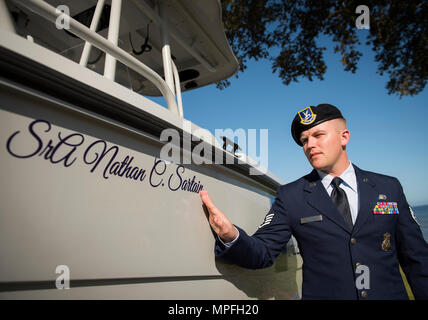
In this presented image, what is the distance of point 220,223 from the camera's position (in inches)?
45.9

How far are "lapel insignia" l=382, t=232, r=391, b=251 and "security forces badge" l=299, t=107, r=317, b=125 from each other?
2.61 feet

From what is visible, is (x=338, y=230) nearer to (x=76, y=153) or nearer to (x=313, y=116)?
(x=313, y=116)

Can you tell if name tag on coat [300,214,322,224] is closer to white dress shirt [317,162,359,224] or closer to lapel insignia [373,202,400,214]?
white dress shirt [317,162,359,224]

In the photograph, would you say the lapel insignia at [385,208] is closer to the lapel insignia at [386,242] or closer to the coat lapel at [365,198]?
the coat lapel at [365,198]

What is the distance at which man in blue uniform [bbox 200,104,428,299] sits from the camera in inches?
43.6

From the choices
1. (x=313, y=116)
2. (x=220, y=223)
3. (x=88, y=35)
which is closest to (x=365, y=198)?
(x=313, y=116)

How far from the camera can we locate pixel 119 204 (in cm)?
84

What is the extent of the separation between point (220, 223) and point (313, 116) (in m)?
0.92

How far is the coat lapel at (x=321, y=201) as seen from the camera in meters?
1.18

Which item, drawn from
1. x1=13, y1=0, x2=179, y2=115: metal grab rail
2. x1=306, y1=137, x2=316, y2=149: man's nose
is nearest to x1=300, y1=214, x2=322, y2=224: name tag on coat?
x1=306, y1=137, x2=316, y2=149: man's nose

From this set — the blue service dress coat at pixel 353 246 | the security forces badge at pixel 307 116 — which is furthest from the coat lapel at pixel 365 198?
the security forces badge at pixel 307 116

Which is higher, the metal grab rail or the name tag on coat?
the metal grab rail
